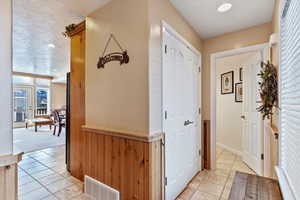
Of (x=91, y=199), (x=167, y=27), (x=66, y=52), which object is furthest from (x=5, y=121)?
(x=66, y=52)

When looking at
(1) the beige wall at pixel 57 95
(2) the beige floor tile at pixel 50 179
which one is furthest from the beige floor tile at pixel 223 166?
(1) the beige wall at pixel 57 95

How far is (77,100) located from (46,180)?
4.44 feet

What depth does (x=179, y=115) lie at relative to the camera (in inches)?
80.0

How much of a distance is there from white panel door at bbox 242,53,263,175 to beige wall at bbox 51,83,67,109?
950cm

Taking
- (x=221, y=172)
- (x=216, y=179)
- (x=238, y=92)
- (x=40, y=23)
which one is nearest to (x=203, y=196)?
(x=216, y=179)

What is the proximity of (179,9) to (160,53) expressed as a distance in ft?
2.52

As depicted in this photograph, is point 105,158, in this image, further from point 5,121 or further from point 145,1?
point 145,1

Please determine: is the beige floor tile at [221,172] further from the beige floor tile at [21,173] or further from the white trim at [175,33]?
the beige floor tile at [21,173]

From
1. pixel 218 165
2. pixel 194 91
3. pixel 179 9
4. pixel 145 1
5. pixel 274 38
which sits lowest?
pixel 218 165

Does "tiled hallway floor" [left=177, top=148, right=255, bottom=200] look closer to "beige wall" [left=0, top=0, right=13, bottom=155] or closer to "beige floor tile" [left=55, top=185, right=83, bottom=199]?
"beige floor tile" [left=55, top=185, right=83, bottom=199]

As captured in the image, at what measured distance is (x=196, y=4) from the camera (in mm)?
1823

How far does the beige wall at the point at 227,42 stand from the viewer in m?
2.27

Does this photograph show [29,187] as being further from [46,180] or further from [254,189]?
[254,189]

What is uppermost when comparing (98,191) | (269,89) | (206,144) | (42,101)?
(269,89)
